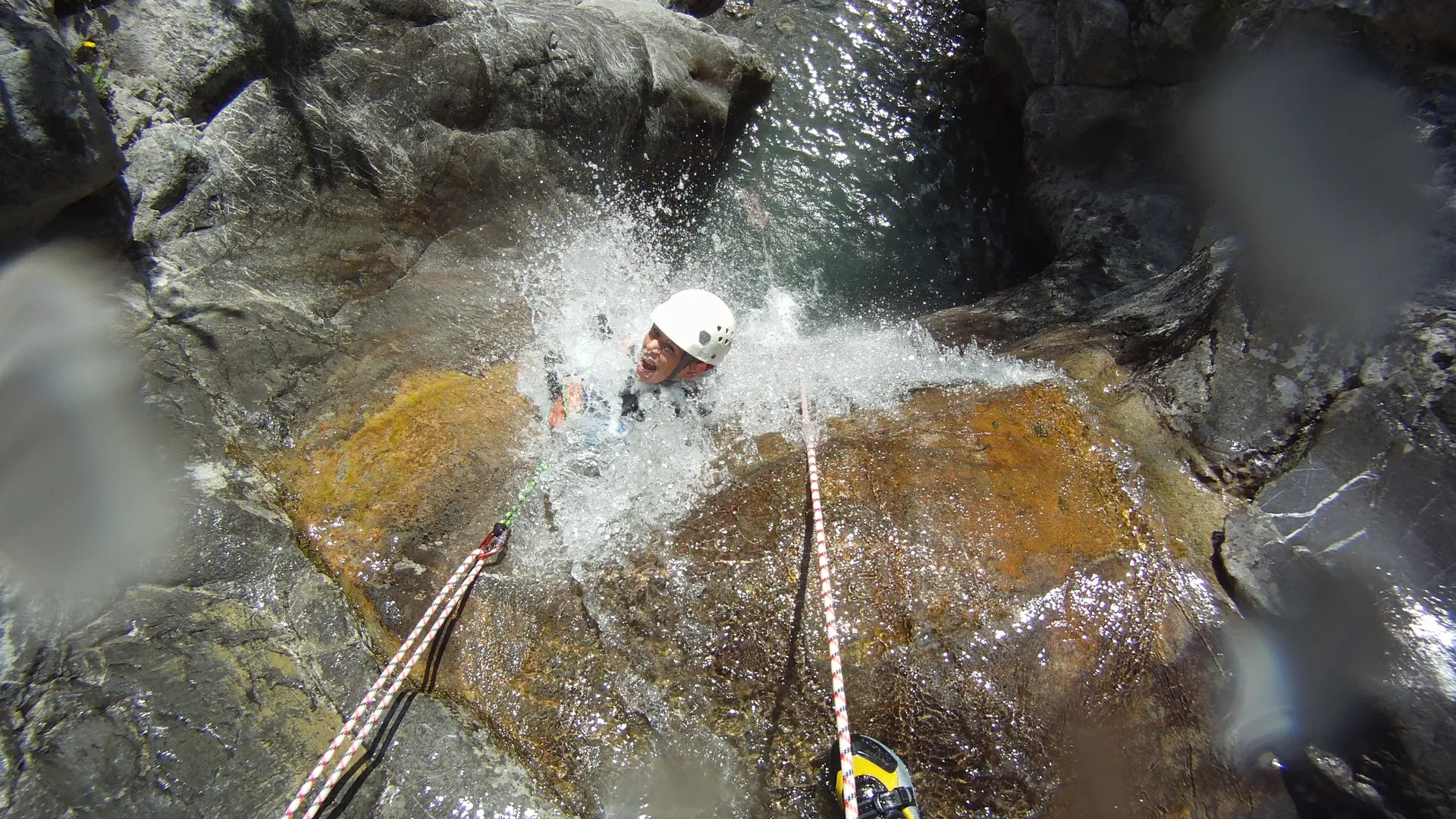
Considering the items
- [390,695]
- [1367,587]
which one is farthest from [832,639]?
[1367,587]

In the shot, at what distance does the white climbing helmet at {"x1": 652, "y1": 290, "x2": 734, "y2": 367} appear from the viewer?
376cm

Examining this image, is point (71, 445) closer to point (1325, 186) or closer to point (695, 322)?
point (695, 322)

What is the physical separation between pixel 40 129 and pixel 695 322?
2.88 m

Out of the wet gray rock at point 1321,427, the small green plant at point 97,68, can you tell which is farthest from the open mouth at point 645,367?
the small green plant at point 97,68

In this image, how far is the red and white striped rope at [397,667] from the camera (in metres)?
2.40

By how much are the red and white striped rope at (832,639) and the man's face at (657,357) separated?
76cm

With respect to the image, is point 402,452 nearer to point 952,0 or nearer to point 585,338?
point 585,338

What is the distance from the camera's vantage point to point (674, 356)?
3.84 metres

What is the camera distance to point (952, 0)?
7.97m

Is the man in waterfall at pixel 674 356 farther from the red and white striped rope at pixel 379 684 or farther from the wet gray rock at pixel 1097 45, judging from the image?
the wet gray rock at pixel 1097 45

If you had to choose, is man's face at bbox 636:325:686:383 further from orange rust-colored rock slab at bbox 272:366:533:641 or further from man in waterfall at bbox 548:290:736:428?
orange rust-colored rock slab at bbox 272:366:533:641

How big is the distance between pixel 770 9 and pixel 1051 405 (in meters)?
6.18

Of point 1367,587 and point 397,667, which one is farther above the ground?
point 1367,587

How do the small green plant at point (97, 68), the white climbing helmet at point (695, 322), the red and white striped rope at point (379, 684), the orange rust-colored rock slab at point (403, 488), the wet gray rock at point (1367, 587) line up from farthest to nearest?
the white climbing helmet at point (695, 322)
the small green plant at point (97, 68)
the orange rust-colored rock slab at point (403, 488)
the wet gray rock at point (1367, 587)
the red and white striped rope at point (379, 684)
